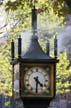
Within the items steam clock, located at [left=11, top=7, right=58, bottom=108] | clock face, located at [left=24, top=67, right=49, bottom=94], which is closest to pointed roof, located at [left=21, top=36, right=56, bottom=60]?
steam clock, located at [left=11, top=7, right=58, bottom=108]

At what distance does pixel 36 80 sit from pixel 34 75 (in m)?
0.08

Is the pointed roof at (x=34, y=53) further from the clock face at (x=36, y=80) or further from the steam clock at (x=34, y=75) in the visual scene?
the clock face at (x=36, y=80)

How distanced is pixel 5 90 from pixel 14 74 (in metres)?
9.13

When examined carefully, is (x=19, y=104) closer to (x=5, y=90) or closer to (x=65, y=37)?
(x=5, y=90)

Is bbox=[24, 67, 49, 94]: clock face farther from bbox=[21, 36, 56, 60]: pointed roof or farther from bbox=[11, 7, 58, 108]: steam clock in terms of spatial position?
bbox=[21, 36, 56, 60]: pointed roof

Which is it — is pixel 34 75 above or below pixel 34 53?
below

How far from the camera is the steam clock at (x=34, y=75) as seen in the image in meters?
5.16

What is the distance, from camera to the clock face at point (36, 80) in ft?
17.0

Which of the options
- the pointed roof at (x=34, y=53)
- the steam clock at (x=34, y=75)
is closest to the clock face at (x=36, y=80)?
the steam clock at (x=34, y=75)

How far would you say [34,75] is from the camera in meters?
5.21

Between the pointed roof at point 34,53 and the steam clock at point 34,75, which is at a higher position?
the pointed roof at point 34,53

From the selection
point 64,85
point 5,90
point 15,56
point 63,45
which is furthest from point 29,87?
point 63,45

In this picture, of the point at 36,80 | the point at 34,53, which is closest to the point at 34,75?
the point at 36,80

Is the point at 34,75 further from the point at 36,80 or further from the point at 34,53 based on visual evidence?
the point at 34,53
